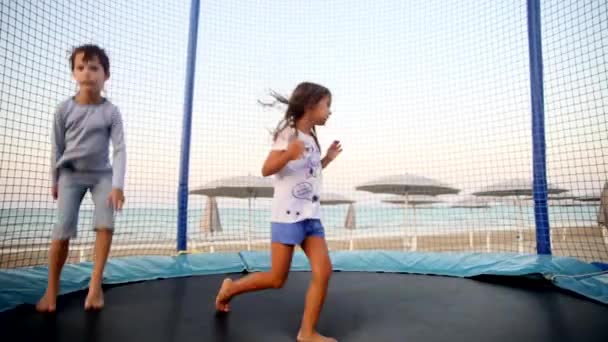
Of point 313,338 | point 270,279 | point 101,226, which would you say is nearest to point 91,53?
point 101,226

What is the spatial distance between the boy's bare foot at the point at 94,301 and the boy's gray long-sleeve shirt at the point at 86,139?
1.55 ft

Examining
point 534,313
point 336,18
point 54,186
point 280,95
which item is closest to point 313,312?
point 280,95

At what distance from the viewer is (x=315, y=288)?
1190 mm

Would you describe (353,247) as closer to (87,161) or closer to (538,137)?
(538,137)

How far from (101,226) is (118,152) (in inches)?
13.4

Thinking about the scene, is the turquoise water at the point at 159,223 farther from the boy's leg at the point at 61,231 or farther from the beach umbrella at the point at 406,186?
the beach umbrella at the point at 406,186

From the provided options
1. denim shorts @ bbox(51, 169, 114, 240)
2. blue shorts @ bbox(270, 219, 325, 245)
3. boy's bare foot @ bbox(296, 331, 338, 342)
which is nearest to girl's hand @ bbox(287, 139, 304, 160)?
blue shorts @ bbox(270, 219, 325, 245)

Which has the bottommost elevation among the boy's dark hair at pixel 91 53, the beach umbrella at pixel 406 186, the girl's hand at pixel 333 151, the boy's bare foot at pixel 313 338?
the boy's bare foot at pixel 313 338

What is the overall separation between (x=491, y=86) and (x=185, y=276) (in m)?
2.76

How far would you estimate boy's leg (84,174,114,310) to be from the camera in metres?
1.59

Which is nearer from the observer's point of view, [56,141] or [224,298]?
[224,298]

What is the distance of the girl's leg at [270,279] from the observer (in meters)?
1.27

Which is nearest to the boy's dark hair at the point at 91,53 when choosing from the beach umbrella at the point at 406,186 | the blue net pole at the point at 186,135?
the blue net pole at the point at 186,135

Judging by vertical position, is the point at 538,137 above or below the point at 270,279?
above
